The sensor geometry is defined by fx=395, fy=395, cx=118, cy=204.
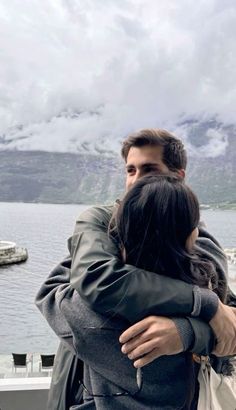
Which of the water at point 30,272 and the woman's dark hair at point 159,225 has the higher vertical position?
the woman's dark hair at point 159,225

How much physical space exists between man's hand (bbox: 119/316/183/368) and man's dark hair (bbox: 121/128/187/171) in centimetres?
35

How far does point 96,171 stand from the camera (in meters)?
5.05

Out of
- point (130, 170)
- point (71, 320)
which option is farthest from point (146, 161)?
point (71, 320)

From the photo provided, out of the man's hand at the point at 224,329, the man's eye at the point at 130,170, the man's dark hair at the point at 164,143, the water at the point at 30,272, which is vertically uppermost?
the man's dark hair at the point at 164,143

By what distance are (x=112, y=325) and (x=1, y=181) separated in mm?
7045

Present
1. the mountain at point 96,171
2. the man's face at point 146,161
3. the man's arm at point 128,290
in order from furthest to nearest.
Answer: the mountain at point 96,171, the man's face at point 146,161, the man's arm at point 128,290

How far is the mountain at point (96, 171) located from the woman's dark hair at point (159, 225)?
985mm

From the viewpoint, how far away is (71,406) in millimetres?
702

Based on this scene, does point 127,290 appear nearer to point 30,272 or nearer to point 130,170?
point 130,170

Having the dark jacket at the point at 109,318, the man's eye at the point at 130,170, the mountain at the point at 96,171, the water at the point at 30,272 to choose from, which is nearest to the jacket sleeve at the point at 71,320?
the dark jacket at the point at 109,318

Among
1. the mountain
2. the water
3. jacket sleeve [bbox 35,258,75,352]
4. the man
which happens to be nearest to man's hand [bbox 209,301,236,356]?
the man

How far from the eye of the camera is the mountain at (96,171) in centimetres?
262

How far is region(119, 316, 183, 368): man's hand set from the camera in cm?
56

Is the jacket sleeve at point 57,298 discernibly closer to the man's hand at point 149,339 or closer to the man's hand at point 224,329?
the man's hand at point 149,339
